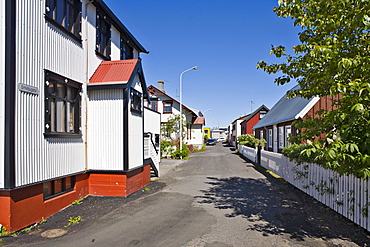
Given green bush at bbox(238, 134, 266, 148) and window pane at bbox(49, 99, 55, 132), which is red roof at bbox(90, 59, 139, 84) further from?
green bush at bbox(238, 134, 266, 148)

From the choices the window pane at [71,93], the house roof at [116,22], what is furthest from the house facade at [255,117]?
the window pane at [71,93]

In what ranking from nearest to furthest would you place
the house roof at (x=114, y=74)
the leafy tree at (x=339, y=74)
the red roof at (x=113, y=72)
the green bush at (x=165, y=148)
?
the leafy tree at (x=339, y=74), the house roof at (x=114, y=74), the red roof at (x=113, y=72), the green bush at (x=165, y=148)

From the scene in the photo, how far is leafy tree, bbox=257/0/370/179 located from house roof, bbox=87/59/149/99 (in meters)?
5.47

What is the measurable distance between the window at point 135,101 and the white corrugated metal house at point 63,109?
1.6 inches

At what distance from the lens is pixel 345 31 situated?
16.8ft

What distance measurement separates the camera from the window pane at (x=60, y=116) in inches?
317

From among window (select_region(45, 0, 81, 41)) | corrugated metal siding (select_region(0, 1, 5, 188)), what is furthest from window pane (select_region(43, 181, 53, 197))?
window (select_region(45, 0, 81, 41))

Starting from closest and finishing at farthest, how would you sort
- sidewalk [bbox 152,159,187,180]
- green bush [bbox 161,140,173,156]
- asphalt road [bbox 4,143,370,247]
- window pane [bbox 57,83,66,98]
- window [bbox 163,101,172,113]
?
asphalt road [bbox 4,143,370,247]
window pane [bbox 57,83,66,98]
sidewalk [bbox 152,159,187,180]
green bush [bbox 161,140,173,156]
window [bbox 163,101,172,113]

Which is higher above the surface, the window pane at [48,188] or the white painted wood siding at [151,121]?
the white painted wood siding at [151,121]

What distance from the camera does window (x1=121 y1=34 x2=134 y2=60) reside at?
13099mm

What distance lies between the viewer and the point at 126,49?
1376 cm

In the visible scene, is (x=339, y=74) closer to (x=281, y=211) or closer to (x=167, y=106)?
(x=281, y=211)

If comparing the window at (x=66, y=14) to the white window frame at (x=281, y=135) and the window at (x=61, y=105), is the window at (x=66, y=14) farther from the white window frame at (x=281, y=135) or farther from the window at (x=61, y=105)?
the white window frame at (x=281, y=135)

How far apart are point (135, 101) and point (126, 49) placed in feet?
13.6
